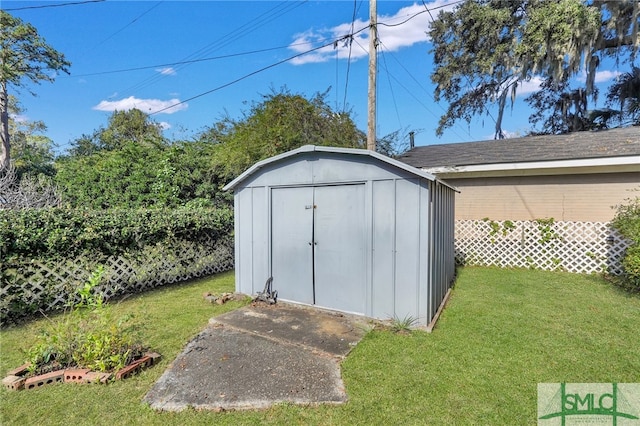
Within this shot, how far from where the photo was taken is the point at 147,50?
10266 millimetres

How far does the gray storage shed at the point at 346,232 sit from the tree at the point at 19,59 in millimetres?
14148

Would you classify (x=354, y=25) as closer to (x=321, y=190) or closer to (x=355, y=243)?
(x=321, y=190)

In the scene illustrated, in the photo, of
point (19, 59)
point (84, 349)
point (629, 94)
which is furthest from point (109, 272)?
point (629, 94)

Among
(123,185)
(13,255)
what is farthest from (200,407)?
(123,185)

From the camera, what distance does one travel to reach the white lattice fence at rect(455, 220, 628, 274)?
665cm

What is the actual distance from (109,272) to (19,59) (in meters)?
14.1

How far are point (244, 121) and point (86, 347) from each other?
7.68 m

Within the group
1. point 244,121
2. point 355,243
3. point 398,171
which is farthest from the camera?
point 244,121

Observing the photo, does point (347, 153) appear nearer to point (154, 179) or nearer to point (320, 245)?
point (320, 245)

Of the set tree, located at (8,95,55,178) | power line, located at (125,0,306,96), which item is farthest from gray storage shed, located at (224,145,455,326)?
tree, located at (8,95,55,178)

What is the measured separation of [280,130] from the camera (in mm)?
8609

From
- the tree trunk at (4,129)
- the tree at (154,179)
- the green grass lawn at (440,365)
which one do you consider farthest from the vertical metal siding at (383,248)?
the tree trunk at (4,129)

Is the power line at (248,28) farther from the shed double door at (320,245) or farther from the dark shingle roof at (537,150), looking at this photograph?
the shed double door at (320,245)

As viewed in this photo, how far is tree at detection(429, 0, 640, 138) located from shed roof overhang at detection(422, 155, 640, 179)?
495 centimetres
